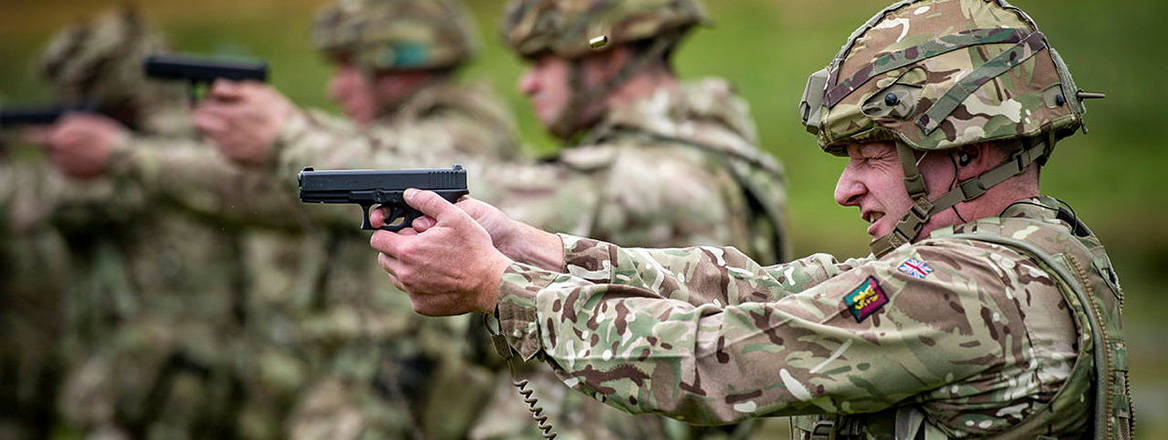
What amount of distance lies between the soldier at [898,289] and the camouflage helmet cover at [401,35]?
438cm

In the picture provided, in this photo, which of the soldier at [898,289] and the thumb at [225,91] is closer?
the soldier at [898,289]

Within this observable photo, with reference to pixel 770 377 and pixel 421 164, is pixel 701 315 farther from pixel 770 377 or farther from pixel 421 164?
pixel 421 164

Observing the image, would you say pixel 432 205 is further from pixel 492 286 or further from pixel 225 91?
pixel 225 91

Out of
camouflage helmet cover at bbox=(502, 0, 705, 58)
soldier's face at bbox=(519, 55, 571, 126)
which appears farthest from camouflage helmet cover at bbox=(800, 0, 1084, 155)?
soldier's face at bbox=(519, 55, 571, 126)

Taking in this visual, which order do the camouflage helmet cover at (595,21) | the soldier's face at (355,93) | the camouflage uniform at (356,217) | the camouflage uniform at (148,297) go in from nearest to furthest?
the camouflage helmet cover at (595,21) < the camouflage uniform at (356,217) < the soldier's face at (355,93) < the camouflage uniform at (148,297)

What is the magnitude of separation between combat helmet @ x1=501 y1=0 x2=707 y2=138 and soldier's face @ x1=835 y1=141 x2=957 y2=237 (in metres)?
2.70

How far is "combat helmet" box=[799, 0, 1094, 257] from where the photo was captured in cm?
298

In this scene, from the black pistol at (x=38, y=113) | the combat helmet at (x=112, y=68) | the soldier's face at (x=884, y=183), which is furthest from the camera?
the combat helmet at (x=112, y=68)

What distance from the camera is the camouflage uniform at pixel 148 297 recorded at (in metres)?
9.67

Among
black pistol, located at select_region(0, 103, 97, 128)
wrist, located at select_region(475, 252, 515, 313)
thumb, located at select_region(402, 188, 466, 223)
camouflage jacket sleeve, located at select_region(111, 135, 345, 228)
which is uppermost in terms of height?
black pistol, located at select_region(0, 103, 97, 128)

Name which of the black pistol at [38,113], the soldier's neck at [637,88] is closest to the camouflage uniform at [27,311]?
the black pistol at [38,113]

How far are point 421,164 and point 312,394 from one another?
1962mm

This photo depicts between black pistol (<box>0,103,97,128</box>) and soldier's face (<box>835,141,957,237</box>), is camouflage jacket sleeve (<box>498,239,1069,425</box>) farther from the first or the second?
black pistol (<box>0,103,97,128</box>)

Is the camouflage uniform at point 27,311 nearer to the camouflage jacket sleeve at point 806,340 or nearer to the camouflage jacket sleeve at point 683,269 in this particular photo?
the camouflage jacket sleeve at point 683,269
